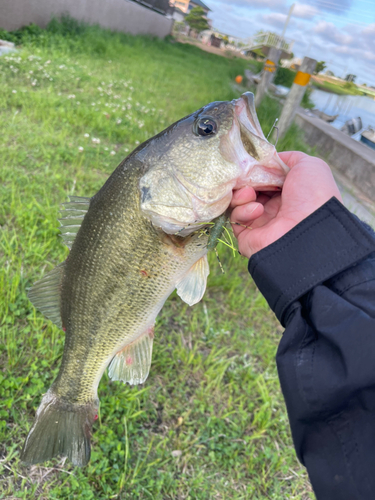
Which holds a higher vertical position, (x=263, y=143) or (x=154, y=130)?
(x=263, y=143)

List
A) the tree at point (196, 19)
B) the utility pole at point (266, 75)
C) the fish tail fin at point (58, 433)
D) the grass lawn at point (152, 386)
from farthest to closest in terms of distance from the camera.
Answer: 1. the tree at point (196, 19)
2. the utility pole at point (266, 75)
3. the grass lawn at point (152, 386)
4. the fish tail fin at point (58, 433)

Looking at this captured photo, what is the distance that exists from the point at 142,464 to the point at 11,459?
66 centimetres

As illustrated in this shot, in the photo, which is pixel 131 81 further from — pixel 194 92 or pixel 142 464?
pixel 142 464

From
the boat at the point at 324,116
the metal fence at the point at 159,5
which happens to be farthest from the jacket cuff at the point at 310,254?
the metal fence at the point at 159,5

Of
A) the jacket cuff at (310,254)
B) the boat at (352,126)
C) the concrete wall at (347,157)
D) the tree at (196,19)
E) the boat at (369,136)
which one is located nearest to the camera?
the jacket cuff at (310,254)

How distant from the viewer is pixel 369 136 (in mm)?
14461

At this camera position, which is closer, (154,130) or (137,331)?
(137,331)

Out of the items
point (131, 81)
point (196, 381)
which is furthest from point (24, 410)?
point (131, 81)

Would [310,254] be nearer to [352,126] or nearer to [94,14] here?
[94,14]

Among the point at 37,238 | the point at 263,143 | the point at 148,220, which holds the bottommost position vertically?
the point at 37,238

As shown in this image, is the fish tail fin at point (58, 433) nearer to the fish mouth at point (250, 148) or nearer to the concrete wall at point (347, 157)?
the fish mouth at point (250, 148)

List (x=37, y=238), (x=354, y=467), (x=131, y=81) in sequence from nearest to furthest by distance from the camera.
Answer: (x=354, y=467) → (x=37, y=238) → (x=131, y=81)

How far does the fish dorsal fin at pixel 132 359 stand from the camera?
176cm

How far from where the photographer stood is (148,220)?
4.63ft
